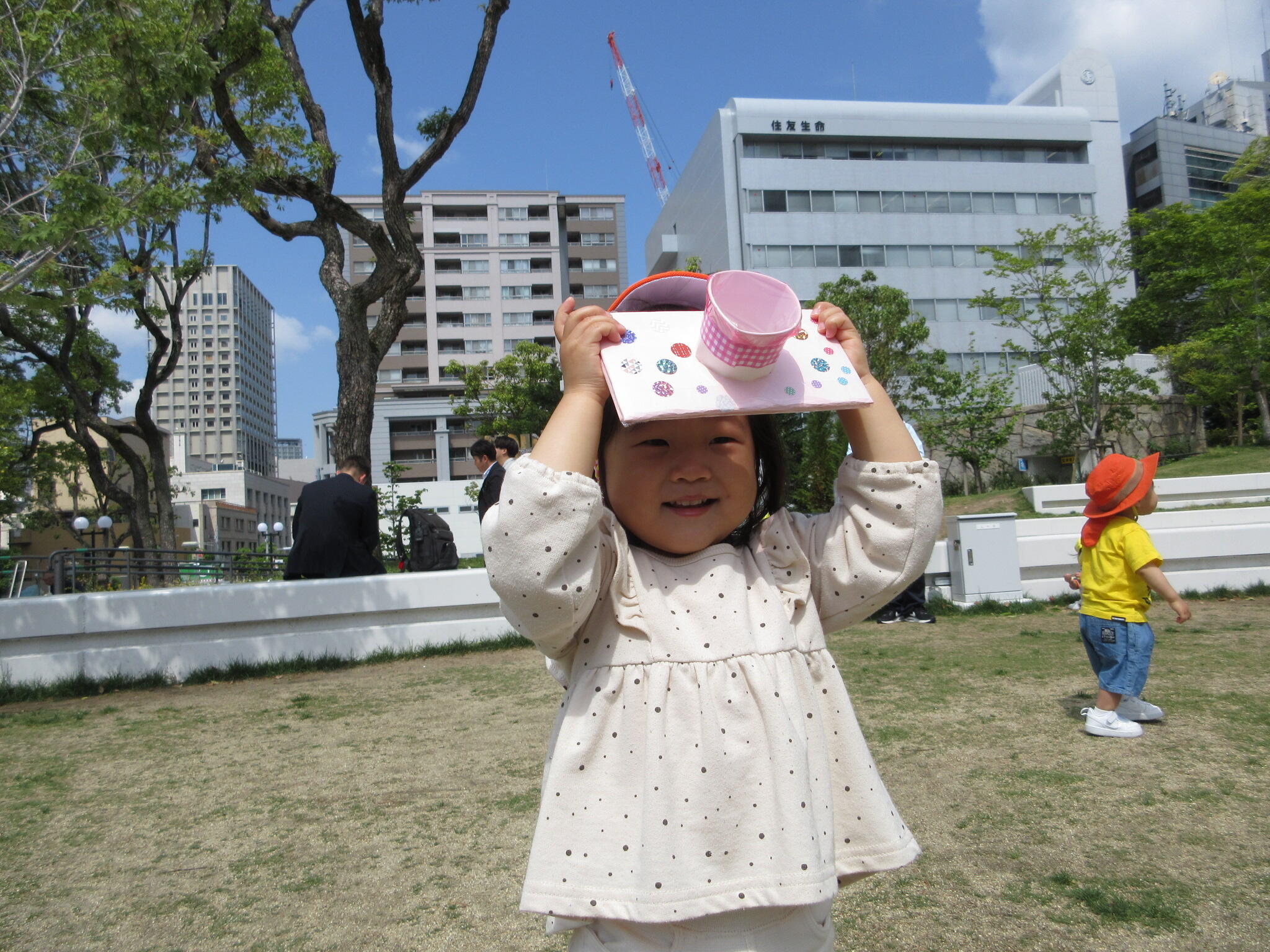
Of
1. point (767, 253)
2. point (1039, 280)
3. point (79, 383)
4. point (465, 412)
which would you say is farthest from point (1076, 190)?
point (79, 383)

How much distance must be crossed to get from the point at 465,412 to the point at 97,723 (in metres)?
26.5

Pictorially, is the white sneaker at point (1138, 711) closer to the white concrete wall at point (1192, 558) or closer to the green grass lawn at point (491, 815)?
the green grass lawn at point (491, 815)

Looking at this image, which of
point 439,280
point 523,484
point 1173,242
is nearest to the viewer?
point 523,484

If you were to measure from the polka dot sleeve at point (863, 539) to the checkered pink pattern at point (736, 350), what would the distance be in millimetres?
324

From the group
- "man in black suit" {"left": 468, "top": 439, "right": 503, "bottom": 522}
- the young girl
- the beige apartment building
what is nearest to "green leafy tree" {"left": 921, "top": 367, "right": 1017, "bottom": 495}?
"man in black suit" {"left": 468, "top": 439, "right": 503, "bottom": 522}

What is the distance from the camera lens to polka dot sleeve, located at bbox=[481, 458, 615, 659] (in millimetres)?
1232

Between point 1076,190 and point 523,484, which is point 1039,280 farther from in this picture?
point 523,484

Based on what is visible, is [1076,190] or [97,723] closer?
[97,723]

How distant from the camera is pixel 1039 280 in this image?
24.4 meters

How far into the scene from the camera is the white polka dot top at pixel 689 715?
1.23 m

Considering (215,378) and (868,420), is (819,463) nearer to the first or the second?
(868,420)

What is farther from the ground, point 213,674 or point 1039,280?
point 1039,280

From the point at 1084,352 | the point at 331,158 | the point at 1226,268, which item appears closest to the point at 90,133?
the point at 331,158

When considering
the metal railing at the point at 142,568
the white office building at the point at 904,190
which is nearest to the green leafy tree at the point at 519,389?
the white office building at the point at 904,190
